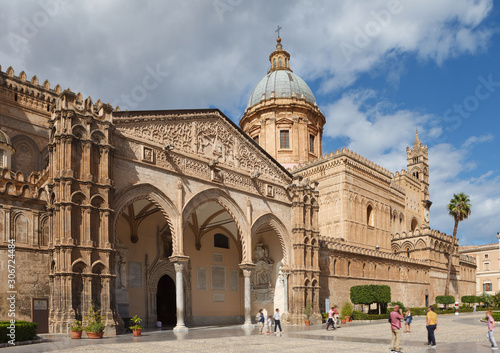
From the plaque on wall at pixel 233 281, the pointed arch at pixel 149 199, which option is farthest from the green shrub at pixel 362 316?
the pointed arch at pixel 149 199

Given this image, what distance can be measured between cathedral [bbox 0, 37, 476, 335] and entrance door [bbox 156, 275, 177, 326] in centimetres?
7

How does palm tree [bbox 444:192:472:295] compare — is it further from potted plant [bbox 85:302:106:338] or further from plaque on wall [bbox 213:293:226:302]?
potted plant [bbox 85:302:106:338]

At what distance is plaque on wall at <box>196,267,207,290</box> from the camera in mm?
31641

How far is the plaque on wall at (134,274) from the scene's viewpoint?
2775 centimetres

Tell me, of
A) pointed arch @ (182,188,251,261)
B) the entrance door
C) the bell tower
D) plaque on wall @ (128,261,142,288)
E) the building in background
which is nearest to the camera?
pointed arch @ (182,188,251,261)

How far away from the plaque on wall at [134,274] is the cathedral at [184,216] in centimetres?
7

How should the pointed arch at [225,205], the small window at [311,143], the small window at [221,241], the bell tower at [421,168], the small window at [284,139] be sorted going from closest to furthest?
the pointed arch at [225,205] → the small window at [221,241] → the small window at [284,139] → the small window at [311,143] → the bell tower at [421,168]

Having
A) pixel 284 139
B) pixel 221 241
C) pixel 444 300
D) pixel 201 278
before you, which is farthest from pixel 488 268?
pixel 201 278

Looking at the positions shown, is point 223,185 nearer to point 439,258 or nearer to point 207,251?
point 207,251

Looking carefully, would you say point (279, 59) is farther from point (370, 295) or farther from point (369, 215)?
point (370, 295)

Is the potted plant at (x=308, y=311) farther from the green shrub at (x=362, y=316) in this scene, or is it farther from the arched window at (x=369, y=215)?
the arched window at (x=369, y=215)

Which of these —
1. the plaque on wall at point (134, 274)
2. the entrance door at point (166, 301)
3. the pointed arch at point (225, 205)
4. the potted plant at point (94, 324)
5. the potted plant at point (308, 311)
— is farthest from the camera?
the potted plant at point (308, 311)

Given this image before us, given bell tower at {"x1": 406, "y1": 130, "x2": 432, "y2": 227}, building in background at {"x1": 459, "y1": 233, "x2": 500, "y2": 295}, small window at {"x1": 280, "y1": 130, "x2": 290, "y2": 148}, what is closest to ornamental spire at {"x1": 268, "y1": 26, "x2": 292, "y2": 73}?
small window at {"x1": 280, "y1": 130, "x2": 290, "y2": 148}

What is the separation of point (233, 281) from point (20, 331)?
19.0 meters
